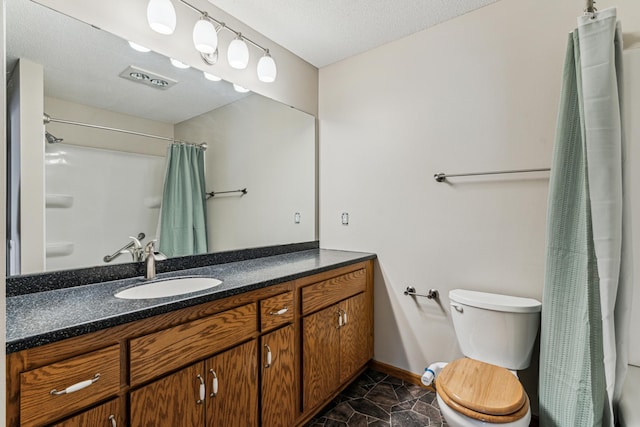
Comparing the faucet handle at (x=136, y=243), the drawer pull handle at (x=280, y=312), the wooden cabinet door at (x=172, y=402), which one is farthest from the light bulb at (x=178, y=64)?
the wooden cabinet door at (x=172, y=402)

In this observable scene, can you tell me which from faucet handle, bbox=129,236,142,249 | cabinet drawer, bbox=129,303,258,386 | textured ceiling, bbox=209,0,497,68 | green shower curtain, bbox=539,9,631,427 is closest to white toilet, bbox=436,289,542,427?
green shower curtain, bbox=539,9,631,427

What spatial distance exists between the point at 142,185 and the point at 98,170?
0.65 ft

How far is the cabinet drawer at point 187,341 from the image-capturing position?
0.98 meters

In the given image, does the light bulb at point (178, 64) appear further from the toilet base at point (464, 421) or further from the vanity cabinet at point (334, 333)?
the toilet base at point (464, 421)

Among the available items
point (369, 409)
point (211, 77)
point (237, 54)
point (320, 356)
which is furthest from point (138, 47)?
point (369, 409)

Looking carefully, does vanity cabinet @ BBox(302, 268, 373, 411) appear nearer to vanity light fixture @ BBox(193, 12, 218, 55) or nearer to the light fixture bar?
vanity light fixture @ BBox(193, 12, 218, 55)

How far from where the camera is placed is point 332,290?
1810 millimetres

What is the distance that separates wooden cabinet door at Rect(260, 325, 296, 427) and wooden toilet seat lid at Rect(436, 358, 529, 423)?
681mm

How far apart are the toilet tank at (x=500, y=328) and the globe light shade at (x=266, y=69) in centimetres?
176

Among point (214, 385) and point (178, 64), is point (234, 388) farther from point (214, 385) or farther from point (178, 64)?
point (178, 64)

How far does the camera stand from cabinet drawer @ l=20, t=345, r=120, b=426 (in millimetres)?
786

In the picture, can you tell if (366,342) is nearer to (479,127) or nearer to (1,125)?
(479,127)

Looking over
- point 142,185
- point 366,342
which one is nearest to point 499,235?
point 366,342

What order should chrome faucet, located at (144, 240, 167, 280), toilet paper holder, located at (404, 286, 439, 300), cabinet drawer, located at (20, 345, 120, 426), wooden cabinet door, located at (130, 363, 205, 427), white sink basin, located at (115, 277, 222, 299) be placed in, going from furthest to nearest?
toilet paper holder, located at (404, 286, 439, 300) < chrome faucet, located at (144, 240, 167, 280) < white sink basin, located at (115, 277, 222, 299) < wooden cabinet door, located at (130, 363, 205, 427) < cabinet drawer, located at (20, 345, 120, 426)
